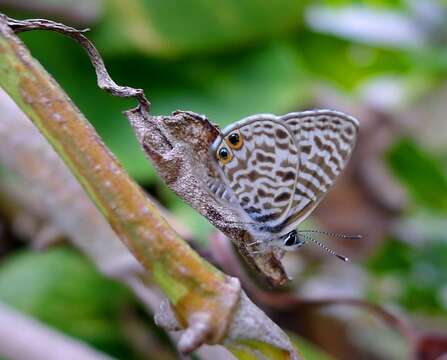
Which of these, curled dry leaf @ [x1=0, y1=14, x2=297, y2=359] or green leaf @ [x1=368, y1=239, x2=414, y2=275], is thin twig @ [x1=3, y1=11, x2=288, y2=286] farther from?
green leaf @ [x1=368, y1=239, x2=414, y2=275]

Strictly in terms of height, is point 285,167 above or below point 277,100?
above

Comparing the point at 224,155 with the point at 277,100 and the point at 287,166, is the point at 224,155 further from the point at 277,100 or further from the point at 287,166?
the point at 277,100

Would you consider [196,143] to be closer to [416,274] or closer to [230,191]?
[230,191]

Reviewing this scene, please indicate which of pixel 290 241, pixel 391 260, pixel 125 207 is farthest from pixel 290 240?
pixel 391 260

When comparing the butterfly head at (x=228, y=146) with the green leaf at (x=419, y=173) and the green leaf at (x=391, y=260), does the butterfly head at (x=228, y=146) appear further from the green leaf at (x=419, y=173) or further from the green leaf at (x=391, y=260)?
the green leaf at (x=419, y=173)

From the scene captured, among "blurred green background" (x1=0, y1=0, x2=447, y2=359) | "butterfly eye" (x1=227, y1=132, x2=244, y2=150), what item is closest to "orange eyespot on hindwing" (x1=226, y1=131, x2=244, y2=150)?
"butterfly eye" (x1=227, y1=132, x2=244, y2=150)
